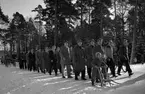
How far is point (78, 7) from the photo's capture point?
30.6 m

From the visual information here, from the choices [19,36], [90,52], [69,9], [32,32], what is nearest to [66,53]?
[90,52]

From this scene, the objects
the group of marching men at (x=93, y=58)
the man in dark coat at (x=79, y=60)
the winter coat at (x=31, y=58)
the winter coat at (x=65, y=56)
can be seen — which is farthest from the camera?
the winter coat at (x=31, y=58)

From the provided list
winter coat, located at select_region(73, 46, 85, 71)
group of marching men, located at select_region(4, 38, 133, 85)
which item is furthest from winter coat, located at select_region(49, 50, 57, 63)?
winter coat, located at select_region(73, 46, 85, 71)

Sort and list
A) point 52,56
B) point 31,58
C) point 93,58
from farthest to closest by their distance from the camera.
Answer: point 31,58 → point 52,56 → point 93,58

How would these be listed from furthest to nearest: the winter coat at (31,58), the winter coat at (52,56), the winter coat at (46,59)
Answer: the winter coat at (31,58)
the winter coat at (46,59)
the winter coat at (52,56)

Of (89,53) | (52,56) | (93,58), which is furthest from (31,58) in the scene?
(93,58)

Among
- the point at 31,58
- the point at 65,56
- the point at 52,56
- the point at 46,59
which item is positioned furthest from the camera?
the point at 31,58

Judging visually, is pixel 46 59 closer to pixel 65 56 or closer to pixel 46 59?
pixel 46 59

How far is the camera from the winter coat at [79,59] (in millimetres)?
9422

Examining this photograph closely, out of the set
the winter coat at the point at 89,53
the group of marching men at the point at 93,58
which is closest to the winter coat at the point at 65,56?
the group of marching men at the point at 93,58

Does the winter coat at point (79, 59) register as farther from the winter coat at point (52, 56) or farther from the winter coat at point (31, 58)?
the winter coat at point (31, 58)

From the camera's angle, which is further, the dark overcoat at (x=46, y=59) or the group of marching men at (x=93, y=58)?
the dark overcoat at (x=46, y=59)

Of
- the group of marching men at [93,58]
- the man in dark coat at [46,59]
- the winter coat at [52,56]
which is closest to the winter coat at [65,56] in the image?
the group of marching men at [93,58]

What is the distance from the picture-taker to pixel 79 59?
948 centimetres
